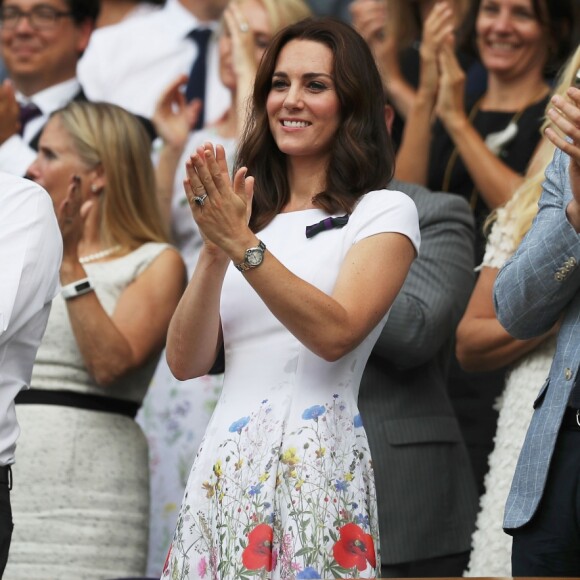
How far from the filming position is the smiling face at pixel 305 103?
3.15 metres

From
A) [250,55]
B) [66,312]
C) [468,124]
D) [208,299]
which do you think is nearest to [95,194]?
[66,312]

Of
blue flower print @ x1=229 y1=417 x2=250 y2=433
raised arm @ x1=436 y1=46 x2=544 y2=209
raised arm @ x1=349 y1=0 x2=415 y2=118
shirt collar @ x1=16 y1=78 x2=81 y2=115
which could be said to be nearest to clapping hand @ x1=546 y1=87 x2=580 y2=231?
blue flower print @ x1=229 y1=417 x2=250 y2=433

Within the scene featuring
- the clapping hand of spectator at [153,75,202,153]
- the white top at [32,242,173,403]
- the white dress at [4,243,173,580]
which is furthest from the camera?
the clapping hand of spectator at [153,75,202,153]

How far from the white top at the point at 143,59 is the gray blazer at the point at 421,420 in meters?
2.25

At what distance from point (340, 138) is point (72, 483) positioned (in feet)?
4.98

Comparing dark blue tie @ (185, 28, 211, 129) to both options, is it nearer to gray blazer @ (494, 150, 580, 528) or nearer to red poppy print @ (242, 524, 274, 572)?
gray blazer @ (494, 150, 580, 528)

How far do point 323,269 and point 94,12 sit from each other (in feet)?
10.3

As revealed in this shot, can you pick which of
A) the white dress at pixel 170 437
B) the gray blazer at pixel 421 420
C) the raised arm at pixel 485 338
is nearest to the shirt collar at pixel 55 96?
the white dress at pixel 170 437

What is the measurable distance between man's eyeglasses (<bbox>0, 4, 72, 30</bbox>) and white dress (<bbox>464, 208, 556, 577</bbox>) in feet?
8.66

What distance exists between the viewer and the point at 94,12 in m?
5.73

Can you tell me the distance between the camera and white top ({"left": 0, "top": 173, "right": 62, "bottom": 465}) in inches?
113

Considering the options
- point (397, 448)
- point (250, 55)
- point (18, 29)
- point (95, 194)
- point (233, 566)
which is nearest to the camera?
point (233, 566)

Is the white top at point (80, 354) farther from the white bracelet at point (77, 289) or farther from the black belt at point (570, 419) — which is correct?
the black belt at point (570, 419)

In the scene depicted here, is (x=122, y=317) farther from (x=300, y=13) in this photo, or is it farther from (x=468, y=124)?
(x=300, y=13)
